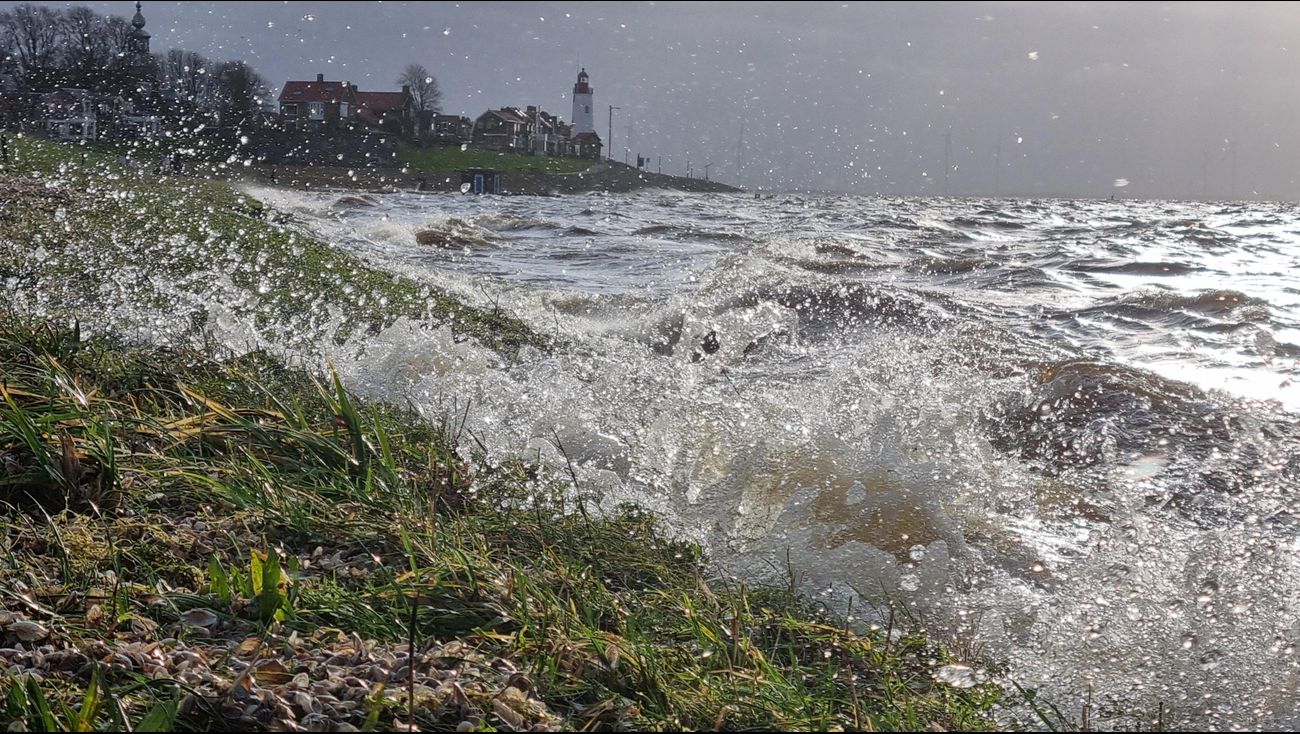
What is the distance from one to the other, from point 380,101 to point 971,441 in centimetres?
4548

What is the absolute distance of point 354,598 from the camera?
2.69 m

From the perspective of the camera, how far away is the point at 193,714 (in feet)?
7.06

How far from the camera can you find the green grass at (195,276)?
6.23m

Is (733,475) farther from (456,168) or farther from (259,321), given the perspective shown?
(456,168)

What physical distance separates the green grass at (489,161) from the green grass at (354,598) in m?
43.9

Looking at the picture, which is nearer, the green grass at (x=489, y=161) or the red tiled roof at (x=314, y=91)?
the red tiled roof at (x=314, y=91)

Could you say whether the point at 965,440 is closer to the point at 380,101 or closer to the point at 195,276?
the point at 195,276

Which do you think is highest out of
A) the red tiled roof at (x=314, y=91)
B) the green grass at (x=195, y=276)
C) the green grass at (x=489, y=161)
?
the red tiled roof at (x=314, y=91)

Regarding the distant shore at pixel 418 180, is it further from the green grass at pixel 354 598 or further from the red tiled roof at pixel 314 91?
the green grass at pixel 354 598

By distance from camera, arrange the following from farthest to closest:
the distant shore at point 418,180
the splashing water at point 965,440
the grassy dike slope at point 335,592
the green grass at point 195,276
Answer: the distant shore at point 418,180 < the green grass at point 195,276 < the splashing water at point 965,440 < the grassy dike slope at point 335,592

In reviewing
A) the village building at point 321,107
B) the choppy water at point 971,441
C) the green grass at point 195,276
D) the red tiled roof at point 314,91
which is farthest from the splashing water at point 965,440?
the red tiled roof at point 314,91

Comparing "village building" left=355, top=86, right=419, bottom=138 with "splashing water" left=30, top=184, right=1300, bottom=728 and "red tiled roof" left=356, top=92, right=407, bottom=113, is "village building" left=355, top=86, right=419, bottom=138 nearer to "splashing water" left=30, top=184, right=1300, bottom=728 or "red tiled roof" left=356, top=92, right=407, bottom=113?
"red tiled roof" left=356, top=92, right=407, bottom=113

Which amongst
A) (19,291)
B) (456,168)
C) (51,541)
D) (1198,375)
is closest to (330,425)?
(51,541)

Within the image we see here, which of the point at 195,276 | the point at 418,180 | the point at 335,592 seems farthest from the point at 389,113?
the point at 335,592
